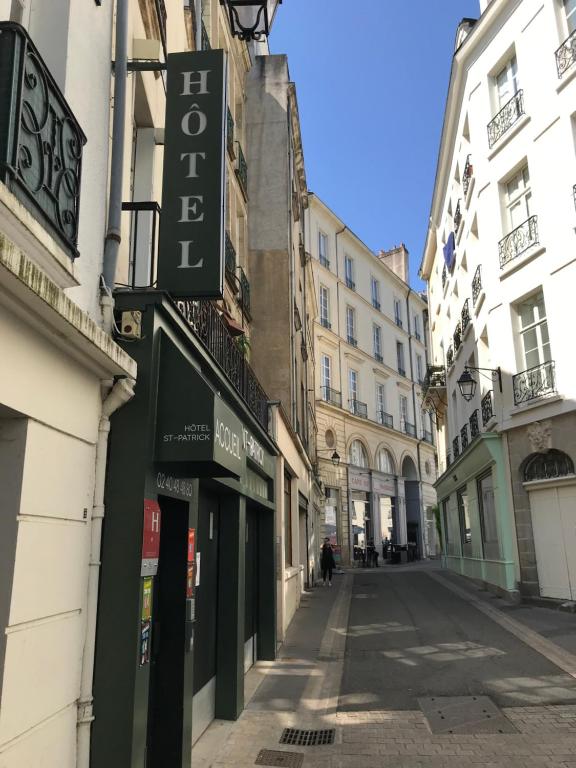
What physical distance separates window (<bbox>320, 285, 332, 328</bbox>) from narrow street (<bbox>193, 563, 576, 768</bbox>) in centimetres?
2395

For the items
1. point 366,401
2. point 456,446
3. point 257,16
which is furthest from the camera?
point 366,401

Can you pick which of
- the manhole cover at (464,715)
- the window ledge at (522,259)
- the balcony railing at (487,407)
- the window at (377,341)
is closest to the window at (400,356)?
the window at (377,341)

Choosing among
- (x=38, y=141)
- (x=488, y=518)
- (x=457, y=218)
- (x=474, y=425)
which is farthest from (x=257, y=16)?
(x=457, y=218)

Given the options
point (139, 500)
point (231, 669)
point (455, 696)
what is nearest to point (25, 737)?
point (139, 500)

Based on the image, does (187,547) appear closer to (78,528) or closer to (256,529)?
(78,528)

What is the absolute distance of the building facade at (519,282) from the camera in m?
14.2

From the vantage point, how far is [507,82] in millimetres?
17156

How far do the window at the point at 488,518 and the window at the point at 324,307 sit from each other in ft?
59.1

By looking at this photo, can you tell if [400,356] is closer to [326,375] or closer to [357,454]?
[357,454]

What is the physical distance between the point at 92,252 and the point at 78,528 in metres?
1.93

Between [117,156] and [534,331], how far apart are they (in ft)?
42.9

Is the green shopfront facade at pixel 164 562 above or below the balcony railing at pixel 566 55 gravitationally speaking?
below

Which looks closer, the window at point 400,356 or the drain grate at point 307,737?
the drain grate at point 307,737

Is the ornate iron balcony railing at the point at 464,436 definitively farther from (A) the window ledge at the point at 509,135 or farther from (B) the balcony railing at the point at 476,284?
(A) the window ledge at the point at 509,135
